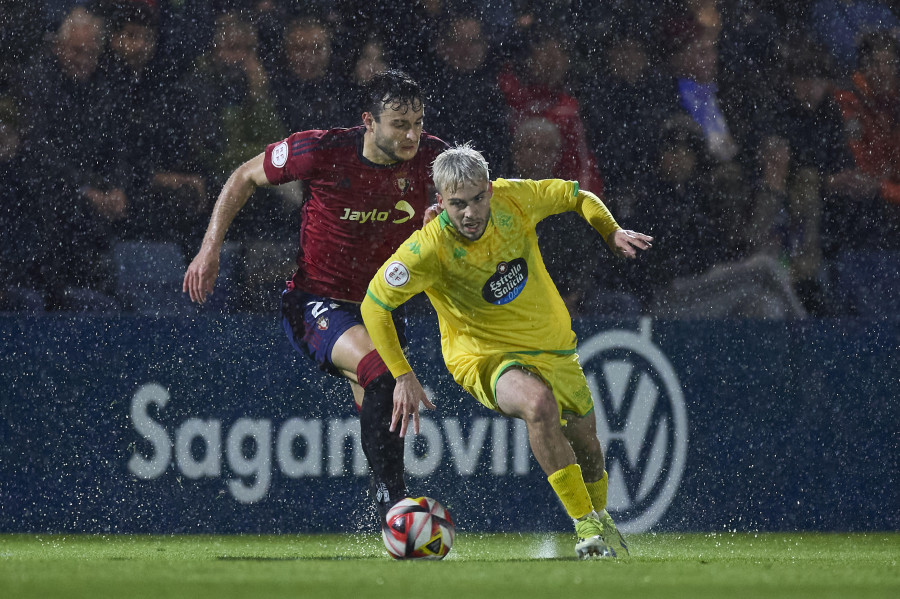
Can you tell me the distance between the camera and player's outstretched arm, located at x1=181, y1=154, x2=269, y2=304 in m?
5.32

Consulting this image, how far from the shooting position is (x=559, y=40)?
7.40 meters

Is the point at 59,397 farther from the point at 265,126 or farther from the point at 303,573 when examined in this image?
the point at 303,573

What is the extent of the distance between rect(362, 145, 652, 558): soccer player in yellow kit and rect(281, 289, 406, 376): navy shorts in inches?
16.7

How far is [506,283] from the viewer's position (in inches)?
199

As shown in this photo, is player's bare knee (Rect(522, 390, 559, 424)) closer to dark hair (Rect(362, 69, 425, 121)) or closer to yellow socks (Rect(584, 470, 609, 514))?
yellow socks (Rect(584, 470, 609, 514))

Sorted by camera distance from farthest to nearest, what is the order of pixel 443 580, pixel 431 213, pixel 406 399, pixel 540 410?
pixel 431 213, pixel 540 410, pixel 406 399, pixel 443 580

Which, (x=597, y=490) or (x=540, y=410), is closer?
(x=540, y=410)

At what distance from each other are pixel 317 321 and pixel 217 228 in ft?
1.87

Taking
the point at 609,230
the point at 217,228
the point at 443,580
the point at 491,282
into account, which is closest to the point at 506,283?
the point at 491,282

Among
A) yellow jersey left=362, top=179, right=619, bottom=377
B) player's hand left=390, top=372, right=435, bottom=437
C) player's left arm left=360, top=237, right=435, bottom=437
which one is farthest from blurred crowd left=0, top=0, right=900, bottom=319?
player's hand left=390, top=372, right=435, bottom=437

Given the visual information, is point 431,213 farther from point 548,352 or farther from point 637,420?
point 637,420

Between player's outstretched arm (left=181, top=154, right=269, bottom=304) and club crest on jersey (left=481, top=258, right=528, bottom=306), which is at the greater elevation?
player's outstretched arm (left=181, top=154, right=269, bottom=304)

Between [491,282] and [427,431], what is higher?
[491,282]

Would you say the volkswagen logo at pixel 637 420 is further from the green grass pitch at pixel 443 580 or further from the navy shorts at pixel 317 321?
the green grass pitch at pixel 443 580
